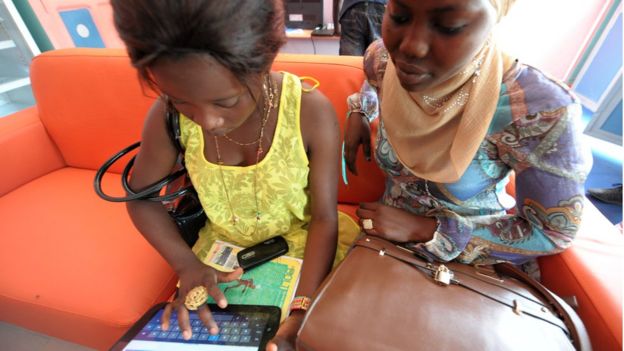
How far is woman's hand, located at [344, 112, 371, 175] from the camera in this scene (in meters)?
0.93

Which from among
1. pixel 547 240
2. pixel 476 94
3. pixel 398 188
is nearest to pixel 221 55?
A: pixel 476 94

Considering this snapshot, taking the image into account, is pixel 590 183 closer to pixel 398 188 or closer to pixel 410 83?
pixel 398 188

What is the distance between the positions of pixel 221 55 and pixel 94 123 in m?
1.20

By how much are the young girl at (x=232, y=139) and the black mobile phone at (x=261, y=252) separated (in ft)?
0.10

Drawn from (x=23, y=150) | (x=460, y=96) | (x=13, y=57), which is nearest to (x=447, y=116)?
(x=460, y=96)

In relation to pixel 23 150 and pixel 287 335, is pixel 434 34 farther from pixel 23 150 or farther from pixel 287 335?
pixel 23 150

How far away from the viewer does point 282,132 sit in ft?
2.48

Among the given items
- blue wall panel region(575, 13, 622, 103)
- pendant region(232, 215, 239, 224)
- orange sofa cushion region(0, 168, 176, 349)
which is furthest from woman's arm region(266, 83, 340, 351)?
blue wall panel region(575, 13, 622, 103)

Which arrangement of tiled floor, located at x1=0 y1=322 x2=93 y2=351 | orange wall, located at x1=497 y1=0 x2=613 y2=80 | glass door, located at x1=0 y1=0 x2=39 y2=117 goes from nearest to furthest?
1. tiled floor, located at x1=0 y1=322 x2=93 y2=351
2. glass door, located at x1=0 y1=0 x2=39 y2=117
3. orange wall, located at x1=497 y1=0 x2=613 y2=80

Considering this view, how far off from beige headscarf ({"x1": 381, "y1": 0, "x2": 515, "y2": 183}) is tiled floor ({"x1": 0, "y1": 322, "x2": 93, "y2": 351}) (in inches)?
57.0

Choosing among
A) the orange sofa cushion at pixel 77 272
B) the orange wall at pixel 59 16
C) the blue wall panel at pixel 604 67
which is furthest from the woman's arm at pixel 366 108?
the blue wall panel at pixel 604 67

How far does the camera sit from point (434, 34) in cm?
50

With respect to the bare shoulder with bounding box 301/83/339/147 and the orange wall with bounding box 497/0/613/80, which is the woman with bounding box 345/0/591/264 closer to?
the bare shoulder with bounding box 301/83/339/147

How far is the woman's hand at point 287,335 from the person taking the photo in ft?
1.99
